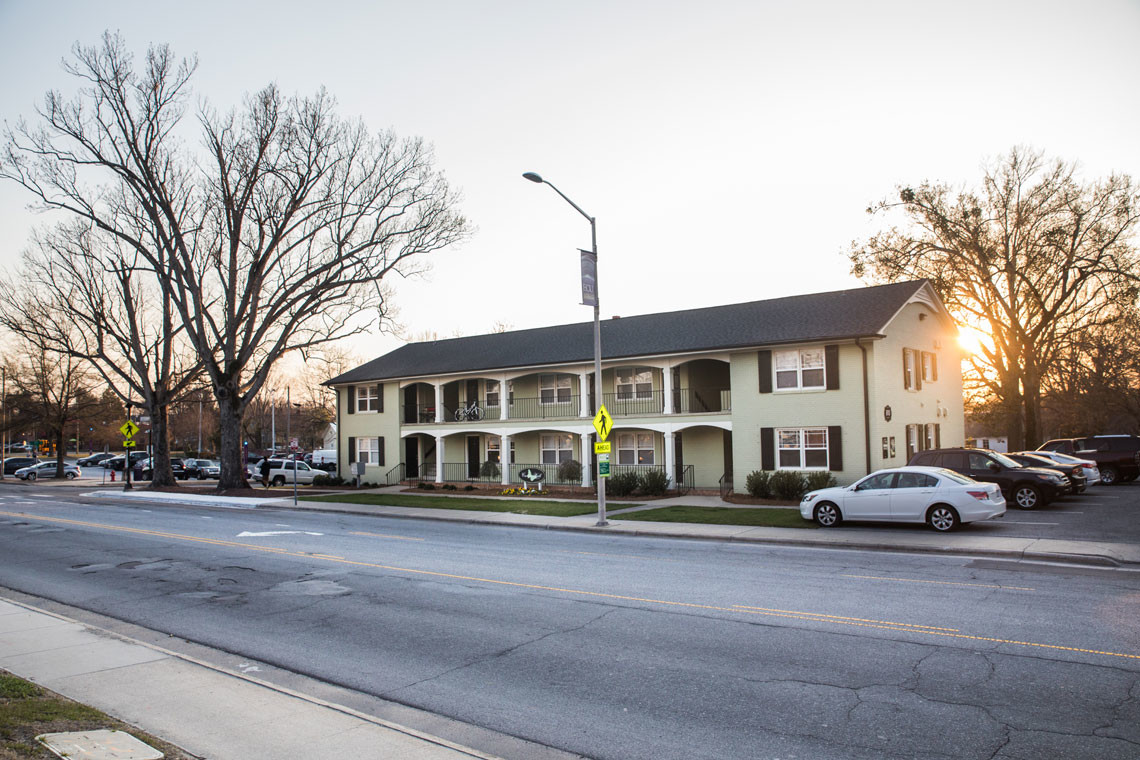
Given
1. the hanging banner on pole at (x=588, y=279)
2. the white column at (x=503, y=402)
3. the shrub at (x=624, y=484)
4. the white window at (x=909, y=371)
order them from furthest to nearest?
the white column at (x=503, y=402) < the white window at (x=909, y=371) < the shrub at (x=624, y=484) < the hanging banner on pole at (x=588, y=279)

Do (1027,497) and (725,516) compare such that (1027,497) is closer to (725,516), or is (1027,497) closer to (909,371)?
(909,371)

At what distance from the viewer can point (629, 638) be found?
8.34 meters

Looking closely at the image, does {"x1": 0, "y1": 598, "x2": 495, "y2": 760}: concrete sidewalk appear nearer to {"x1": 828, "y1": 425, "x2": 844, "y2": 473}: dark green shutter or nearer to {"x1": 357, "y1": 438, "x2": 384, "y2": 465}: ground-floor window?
{"x1": 828, "y1": 425, "x2": 844, "y2": 473}: dark green shutter

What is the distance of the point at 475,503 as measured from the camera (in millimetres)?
27234

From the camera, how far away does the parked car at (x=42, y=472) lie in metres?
54.2

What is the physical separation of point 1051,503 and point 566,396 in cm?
2018

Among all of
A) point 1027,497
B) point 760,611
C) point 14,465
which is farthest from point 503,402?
point 14,465

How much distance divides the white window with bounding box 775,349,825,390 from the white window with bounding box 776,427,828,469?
1.62 m

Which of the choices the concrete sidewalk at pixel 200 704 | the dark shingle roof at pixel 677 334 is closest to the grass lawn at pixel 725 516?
the dark shingle roof at pixel 677 334

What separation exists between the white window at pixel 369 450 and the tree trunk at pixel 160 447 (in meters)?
9.99

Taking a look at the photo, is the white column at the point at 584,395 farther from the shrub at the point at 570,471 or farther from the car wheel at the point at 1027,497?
the car wheel at the point at 1027,497

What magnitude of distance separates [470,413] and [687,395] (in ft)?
40.9

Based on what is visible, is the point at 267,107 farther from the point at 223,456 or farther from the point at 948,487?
the point at 948,487

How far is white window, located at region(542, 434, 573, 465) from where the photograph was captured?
35.6m
